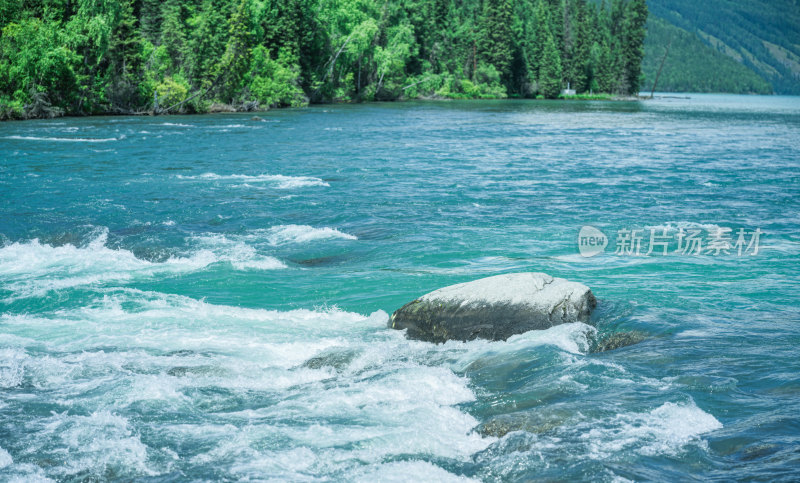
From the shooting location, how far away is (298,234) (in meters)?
17.4

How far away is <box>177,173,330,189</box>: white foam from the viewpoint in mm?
25078

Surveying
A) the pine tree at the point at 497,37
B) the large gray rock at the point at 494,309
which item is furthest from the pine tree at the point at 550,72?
the large gray rock at the point at 494,309

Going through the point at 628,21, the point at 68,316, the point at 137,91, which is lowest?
the point at 68,316

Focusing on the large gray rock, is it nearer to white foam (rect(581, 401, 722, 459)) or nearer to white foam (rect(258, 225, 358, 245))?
white foam (rect(581, 401, 722, 459))

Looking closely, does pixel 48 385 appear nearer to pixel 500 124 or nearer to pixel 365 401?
pixel 365 401

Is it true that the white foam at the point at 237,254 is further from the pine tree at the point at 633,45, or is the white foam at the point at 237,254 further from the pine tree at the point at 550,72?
the pine tree at the point at 633,45

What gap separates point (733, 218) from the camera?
19156 mm

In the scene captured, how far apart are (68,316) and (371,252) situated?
6.45 m

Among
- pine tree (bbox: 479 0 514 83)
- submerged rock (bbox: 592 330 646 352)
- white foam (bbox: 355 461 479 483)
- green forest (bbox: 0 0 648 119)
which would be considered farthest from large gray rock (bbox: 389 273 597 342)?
pine tree (bbox: 479 0 514 83)

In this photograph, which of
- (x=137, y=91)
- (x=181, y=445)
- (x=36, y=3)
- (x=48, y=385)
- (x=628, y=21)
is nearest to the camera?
(x=181, y=445)

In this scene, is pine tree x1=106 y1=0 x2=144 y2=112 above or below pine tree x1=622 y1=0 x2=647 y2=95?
below

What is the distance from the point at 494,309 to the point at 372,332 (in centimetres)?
188

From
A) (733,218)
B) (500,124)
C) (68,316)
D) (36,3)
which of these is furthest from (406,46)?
(68,316)

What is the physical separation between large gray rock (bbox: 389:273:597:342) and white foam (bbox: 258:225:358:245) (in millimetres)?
6380
